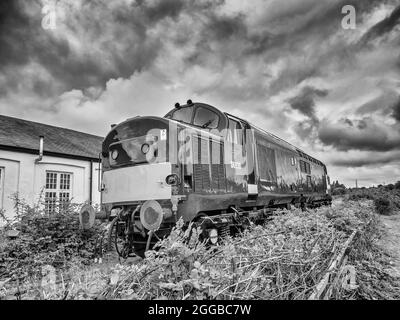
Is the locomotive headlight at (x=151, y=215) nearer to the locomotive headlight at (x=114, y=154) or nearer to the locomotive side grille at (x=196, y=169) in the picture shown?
the locomotive side grille at (x=196, y=169)

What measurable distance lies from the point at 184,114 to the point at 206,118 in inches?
25.5

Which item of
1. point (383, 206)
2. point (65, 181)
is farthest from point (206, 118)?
point (383, 206)

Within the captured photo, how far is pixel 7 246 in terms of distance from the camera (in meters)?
6.21

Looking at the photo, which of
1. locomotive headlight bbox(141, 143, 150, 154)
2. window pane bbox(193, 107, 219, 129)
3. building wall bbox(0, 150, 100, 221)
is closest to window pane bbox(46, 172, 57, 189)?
building wall bbox(0, 150, 100, 221)

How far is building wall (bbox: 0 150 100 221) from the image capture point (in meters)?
12.9

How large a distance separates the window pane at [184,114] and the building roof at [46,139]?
955 cm

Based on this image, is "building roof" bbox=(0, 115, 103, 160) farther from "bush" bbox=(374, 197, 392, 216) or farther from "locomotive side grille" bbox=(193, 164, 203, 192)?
"bush" bbox=(374, 197, 392, 216)

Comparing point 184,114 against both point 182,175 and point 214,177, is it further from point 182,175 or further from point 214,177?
point 182,175

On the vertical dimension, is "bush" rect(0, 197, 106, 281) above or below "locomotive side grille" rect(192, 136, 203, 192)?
below

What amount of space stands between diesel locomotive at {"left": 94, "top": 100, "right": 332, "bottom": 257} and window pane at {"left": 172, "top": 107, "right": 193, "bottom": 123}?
28mm

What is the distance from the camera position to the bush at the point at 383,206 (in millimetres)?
20367
